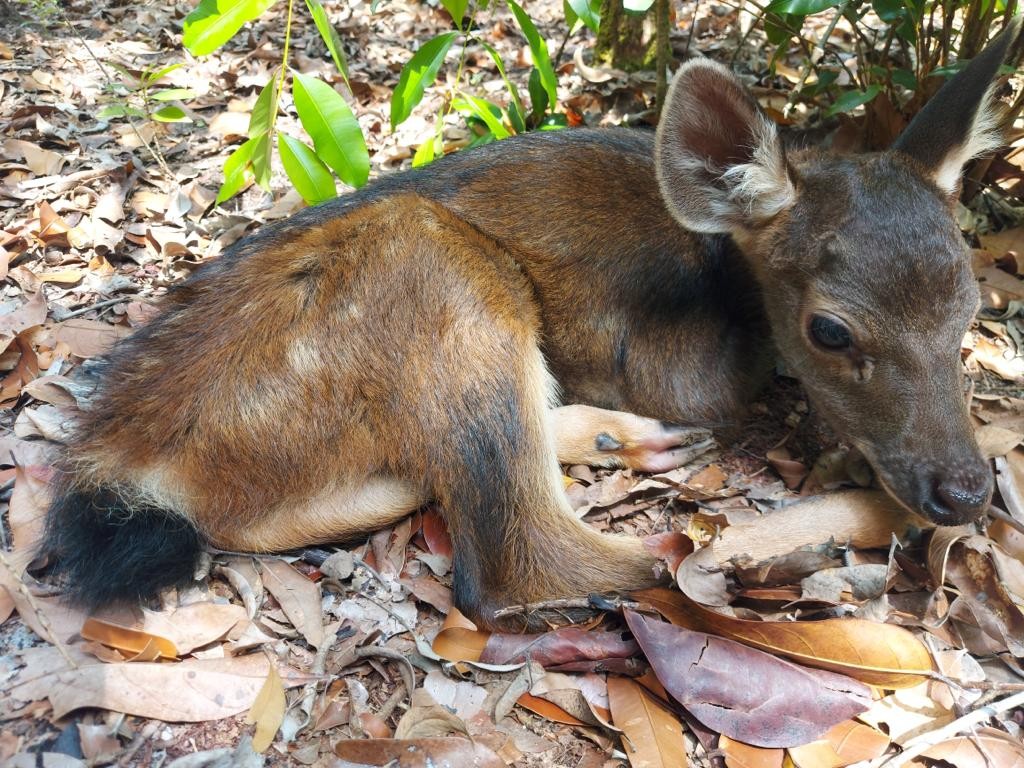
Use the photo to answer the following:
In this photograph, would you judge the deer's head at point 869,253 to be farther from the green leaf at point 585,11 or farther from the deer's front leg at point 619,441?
the green leaf at point 585,11

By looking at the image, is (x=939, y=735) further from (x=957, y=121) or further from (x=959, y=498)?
(x=957, y=121)

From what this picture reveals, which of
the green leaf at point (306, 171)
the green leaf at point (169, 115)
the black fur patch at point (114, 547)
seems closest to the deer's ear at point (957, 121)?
the green leaf at point (306, 171)

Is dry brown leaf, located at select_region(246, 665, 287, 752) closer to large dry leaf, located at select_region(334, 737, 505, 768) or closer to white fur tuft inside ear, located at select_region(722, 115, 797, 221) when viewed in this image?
large dry leaf, located at select_region(334, 737, 505, 768)

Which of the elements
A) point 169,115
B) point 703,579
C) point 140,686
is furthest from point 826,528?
point 169,115

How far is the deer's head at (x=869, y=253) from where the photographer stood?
3.16 meters

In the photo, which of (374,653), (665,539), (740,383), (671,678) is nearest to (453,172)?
(740,383)

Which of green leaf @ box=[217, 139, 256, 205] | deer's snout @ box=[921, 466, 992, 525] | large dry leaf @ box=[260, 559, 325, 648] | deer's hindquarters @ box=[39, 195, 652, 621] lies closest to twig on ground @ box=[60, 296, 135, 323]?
green leaf @ box=[217, 139, 256, 205]

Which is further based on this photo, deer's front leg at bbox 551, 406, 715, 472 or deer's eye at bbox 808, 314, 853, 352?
deer's front leg at bbox 551, 406, 715, 472

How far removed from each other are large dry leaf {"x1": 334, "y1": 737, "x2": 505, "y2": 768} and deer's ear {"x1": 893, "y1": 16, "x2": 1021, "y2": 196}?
3.05 m

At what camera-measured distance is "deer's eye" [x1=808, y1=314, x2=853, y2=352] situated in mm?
3340

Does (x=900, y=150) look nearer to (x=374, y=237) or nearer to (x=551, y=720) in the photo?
(x=374, y=237)

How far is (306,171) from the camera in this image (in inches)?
163

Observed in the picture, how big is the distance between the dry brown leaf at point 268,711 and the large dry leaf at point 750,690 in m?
1.31

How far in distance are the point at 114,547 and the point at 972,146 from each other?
4.00 meters
